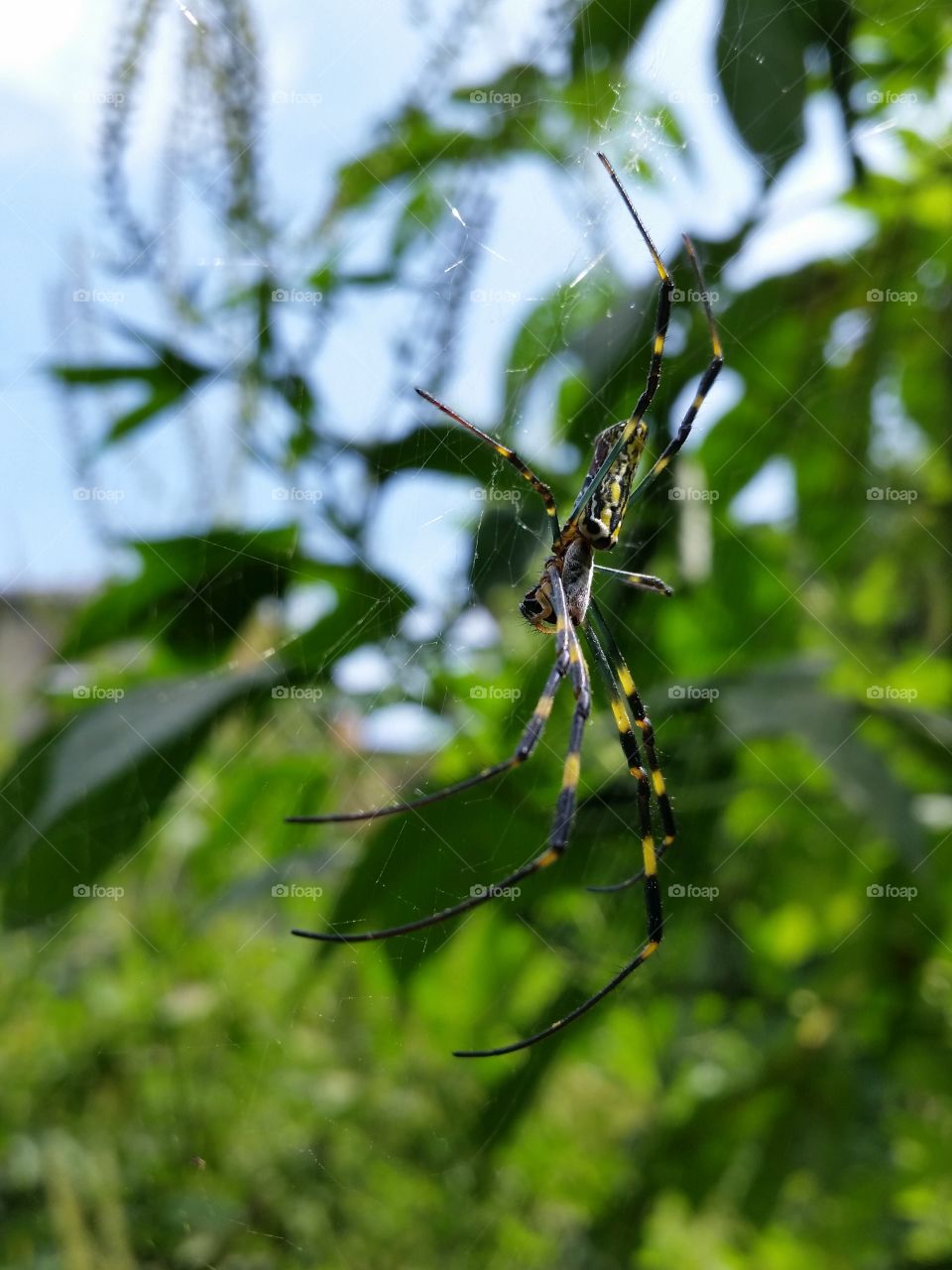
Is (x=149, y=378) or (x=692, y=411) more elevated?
(x=692, y=411)

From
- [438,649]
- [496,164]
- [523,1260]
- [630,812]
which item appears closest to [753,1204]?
[523,1260]

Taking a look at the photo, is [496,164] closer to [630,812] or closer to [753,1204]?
[630,812]

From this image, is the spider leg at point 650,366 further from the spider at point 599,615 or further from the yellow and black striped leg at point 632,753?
the yellow and black striped leg at point 632,753

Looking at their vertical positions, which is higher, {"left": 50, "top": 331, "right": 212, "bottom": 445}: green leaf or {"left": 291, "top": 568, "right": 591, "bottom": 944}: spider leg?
{"left": 50, "top": 331, "right": 212, "bottom": 445}: green leaf

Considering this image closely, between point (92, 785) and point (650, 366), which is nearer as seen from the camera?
point (92, 785)

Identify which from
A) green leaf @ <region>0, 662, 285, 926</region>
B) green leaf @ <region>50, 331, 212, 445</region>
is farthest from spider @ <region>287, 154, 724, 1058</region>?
green leaf @ <region>50, 331, 212, 445</region>

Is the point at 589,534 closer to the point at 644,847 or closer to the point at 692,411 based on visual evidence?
the point at 692,411

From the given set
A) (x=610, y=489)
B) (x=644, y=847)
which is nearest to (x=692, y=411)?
(x=610, y=489)

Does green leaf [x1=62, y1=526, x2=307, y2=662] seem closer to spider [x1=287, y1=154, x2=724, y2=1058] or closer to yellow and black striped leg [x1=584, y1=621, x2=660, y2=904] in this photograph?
spider [x1=287, y1=154, x2=724, y2=1058]
